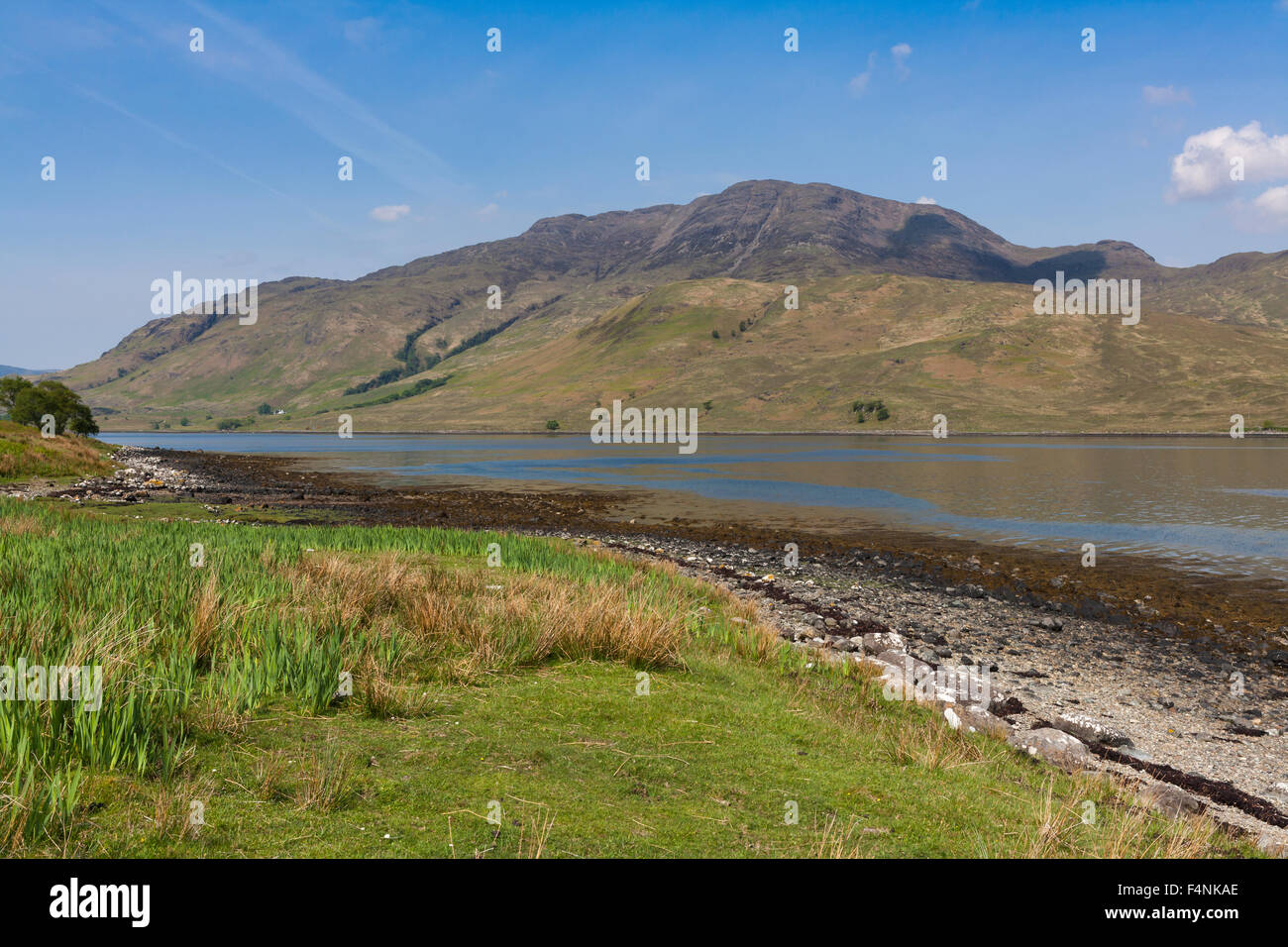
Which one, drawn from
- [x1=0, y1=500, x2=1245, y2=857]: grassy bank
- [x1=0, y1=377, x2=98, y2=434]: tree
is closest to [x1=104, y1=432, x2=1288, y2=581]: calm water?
[x1=0, y1=500, x2=1245, y2=857]: grassy bank

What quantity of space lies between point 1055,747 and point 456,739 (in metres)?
9.42

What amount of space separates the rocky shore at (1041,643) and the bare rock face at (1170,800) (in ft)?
0.11

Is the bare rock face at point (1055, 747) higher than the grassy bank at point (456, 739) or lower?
lower

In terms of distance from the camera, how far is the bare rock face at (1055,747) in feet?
38.0

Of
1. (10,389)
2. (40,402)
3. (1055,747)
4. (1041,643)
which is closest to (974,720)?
(1055,747)

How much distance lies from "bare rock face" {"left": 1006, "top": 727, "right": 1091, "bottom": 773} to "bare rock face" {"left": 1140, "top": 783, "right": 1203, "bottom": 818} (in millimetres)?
1063

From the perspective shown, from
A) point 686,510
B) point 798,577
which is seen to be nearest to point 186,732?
point 798,577

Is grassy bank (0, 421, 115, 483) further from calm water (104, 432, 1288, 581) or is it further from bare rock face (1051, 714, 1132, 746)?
bare rock face (1051, 714, 1132, 746)

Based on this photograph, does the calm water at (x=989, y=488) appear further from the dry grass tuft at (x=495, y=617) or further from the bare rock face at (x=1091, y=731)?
the dry grass tuft at (x=495, y=617)

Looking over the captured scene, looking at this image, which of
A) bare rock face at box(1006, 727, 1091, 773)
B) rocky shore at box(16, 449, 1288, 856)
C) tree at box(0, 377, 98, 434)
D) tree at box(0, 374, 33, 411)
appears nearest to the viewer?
bare rock face at box(1006, 727, 1091, 773)

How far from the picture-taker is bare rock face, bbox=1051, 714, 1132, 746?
13219mm

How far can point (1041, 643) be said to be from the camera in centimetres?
2123

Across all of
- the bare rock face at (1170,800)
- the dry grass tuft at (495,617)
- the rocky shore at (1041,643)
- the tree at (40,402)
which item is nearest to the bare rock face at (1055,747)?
the rocky shore at (1041,643)

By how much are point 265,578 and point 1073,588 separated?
89.3 ft
